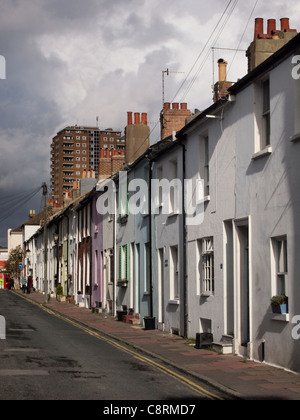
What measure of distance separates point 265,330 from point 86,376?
4.31 metres

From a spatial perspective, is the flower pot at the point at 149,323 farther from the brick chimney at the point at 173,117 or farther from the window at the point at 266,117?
the window at the point at 266,117

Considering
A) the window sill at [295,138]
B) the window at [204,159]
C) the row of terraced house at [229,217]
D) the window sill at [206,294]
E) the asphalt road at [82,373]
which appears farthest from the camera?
the window at [204,159]

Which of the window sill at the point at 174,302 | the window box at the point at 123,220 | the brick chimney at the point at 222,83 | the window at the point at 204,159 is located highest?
the brick chimney at the point at 222,83

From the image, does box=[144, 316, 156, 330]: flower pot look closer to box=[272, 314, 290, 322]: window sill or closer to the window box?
the window box

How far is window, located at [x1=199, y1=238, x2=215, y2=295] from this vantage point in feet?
59.6

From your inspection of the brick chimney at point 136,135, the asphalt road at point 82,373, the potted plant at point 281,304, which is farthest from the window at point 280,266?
the brick chimney at point 136,135

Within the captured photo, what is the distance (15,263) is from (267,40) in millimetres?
80455

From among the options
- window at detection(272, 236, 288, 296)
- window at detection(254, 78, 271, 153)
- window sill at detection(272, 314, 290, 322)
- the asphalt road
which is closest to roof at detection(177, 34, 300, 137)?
window at detection(254, 78, 271, 153)

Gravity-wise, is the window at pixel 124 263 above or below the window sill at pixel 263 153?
below

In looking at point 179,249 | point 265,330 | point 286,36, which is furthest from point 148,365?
point 286,36

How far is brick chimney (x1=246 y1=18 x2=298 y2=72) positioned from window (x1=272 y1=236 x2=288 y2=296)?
524cm

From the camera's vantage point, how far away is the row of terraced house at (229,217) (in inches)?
524

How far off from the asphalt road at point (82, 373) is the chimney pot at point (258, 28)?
8888 millimetres

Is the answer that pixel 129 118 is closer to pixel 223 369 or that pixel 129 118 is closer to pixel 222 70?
pixel 222 70
